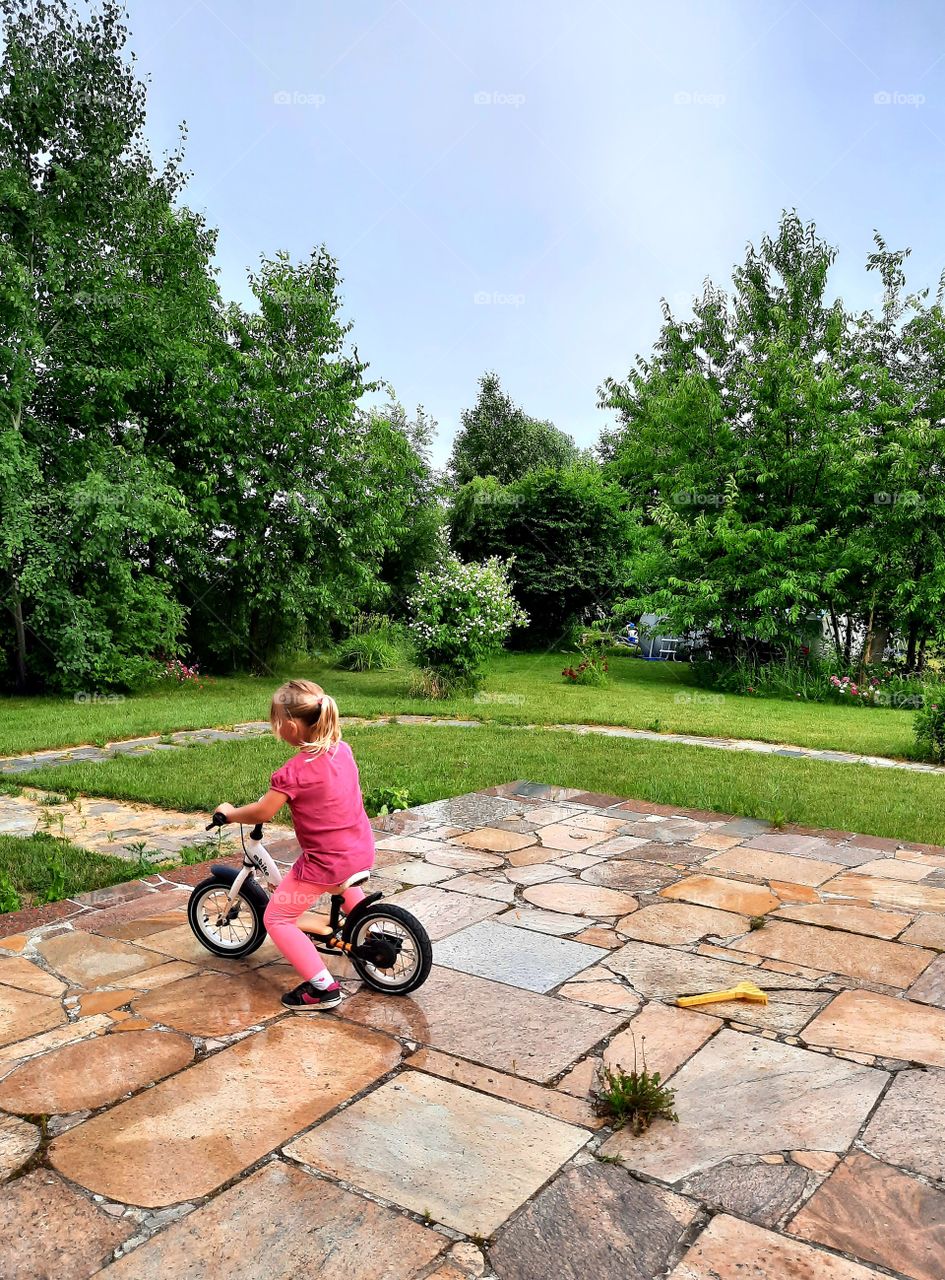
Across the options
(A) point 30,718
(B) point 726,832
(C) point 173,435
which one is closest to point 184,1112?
(B) point 726,832

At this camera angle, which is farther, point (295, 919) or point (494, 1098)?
point (295, 919)

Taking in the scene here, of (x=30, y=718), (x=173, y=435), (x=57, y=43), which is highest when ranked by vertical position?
(x=57, y=43)

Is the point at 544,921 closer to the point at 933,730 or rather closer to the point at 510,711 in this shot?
the point at 933,730

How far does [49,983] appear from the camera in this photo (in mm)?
3111

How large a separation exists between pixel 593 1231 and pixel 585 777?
5.37m

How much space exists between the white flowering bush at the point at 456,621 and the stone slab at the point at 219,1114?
1033 cm

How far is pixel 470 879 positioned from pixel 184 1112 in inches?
88.0

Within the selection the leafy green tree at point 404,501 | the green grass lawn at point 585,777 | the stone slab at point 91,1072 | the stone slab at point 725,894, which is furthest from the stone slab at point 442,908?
the leafy green tree at point 404,501

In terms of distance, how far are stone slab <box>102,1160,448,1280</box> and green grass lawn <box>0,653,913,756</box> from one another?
291 inches

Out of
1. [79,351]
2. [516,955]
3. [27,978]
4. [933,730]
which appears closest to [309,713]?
[516,955]

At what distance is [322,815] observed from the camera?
301cm

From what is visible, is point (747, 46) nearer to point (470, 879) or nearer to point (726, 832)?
point (726, 832)

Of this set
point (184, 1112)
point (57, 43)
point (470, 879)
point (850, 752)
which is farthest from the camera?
point (57, 43)

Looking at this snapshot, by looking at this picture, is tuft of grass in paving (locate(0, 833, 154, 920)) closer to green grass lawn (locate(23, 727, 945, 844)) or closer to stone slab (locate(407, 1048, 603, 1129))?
green grass lawn (locate(23, 727, 945, 844))
